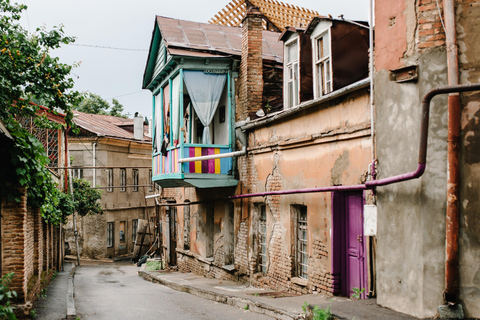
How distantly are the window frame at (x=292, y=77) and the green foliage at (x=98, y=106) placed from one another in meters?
36.6

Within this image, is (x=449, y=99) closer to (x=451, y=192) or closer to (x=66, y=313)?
(x=451, y=192)

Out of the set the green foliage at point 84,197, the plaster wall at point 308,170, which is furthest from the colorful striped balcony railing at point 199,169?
the green foliage at point 84,197

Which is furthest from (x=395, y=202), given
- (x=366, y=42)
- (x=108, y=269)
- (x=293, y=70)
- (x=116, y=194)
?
(x=116, y=194)

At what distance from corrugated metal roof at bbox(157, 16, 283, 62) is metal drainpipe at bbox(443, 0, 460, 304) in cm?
876

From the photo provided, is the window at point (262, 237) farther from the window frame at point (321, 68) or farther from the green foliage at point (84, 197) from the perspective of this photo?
the green foliage at point (84, 197)

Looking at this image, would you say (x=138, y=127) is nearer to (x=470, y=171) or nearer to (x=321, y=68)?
(x=321, y=68)

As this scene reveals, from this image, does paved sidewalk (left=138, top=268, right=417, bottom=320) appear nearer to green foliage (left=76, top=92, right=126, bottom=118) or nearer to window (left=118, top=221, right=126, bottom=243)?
window (left=118, top=221, right=126, bottom=243)

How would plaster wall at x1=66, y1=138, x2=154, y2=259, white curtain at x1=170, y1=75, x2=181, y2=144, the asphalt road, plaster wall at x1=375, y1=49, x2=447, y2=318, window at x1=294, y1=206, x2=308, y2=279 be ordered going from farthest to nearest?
plaster wall at x1=66, y1=138, x2=154, y2=259
white curtain at x1=170, y1=75, x2=181, y2=144
window at x1=294, y1=206, x2=308, y2=279
the asphalt road
plaster wall at x1=375, y1=49, x2=447, y2=318

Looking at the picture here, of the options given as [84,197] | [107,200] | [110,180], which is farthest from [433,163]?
[110,180]

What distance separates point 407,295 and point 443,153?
6.54ft

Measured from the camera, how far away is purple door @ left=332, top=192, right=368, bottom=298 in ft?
31.0

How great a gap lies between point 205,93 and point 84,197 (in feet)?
52.2

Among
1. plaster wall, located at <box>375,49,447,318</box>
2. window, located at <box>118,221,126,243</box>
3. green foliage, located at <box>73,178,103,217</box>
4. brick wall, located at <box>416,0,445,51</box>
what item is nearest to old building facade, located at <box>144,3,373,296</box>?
plaster wall, located at <box>375,49,447,318</box>

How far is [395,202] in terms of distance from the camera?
7344mm
